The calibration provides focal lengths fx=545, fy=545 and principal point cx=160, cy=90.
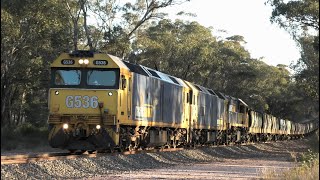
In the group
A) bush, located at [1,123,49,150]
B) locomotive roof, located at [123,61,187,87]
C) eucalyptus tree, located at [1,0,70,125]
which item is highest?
eucalyptus tree, located at [1,0,70,125]

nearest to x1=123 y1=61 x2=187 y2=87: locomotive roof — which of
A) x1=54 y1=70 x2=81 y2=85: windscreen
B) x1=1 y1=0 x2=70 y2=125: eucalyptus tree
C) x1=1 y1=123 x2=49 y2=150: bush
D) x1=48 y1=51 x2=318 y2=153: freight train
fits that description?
x1=48 y1=51 x2=318 y2=153: freight train

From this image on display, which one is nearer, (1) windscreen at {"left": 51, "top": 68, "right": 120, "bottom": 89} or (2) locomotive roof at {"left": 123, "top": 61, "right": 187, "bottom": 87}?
(1) windscreen at {"left": 51, "top": 68, "right": 120, "bottom": 89}

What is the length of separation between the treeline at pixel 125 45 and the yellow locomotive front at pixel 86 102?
1335 centimetres

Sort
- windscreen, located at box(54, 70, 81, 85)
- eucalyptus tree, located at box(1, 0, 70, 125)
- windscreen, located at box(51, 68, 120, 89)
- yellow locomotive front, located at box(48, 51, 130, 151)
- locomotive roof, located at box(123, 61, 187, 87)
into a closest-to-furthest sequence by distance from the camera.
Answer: yellow locomotive front, located at box(48, 51, 130, 151)
windscreen, located at box(51, 68, 120, 89)
windscreen, located at box(54, 70, 81, 85)
locomotive roof, located at box(123, 61, 187, 87)
eucalyptus tree, located at box(1, 0, 70, 125)

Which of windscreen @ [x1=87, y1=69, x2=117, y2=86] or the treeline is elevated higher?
the treeline

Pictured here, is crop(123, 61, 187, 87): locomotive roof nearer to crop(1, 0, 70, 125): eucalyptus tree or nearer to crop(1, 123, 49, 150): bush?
crop(1, 123, 49, 150): bush

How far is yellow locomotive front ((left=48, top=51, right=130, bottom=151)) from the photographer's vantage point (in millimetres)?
18781

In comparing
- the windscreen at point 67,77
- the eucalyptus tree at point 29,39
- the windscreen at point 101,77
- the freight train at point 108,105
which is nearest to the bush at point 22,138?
the eucalyptus tree at point 29,39

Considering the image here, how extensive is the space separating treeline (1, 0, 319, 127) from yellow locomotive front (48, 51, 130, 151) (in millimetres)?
13353

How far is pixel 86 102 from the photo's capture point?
19062mm

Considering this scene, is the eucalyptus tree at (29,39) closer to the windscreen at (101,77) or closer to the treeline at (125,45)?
the treeline at (125,45)

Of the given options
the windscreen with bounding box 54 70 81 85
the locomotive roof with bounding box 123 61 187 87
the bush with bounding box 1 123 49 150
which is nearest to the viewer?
the windscreen with bounding box 54 70 81 85

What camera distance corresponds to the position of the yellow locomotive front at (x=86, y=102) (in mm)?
18781

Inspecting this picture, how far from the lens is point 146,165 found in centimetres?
1991
